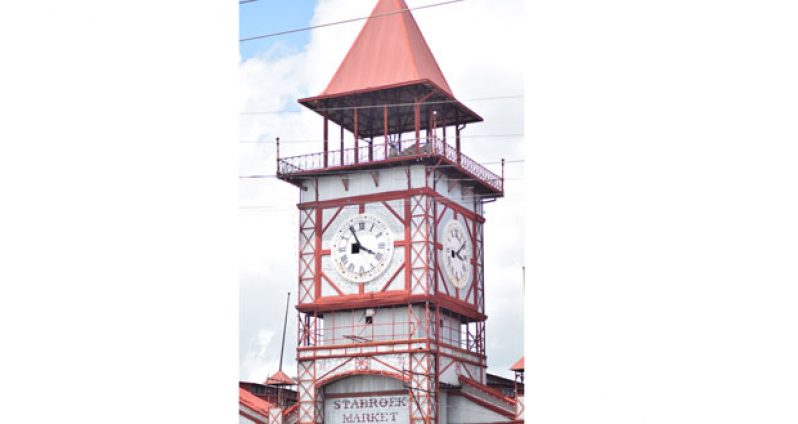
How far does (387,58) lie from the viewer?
3391 cm

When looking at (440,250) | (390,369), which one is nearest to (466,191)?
(440,250)

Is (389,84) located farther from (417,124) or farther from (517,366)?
(517,366)

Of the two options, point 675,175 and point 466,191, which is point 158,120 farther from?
point 466,191

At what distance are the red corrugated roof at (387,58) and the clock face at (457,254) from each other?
13.6ft

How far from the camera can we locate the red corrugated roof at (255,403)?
107 feet

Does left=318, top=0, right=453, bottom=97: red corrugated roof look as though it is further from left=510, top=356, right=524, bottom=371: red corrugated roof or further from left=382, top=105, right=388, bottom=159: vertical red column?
left=510, top=356, right=524, bottom=371: red corrugated roof

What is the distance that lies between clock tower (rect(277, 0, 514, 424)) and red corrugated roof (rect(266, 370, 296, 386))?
2153 mm

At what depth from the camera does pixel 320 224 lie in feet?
113

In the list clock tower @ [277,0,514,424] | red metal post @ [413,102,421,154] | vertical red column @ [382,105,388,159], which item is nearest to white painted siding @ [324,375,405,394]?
clock tower @ [277,0,514,424]

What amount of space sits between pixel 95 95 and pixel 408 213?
26.7 m

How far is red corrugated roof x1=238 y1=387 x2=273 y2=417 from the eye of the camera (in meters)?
32.8

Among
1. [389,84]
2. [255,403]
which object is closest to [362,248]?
[389,84]

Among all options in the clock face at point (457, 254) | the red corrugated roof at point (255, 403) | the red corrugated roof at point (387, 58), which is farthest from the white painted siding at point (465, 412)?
the red corrugated roof at point (387, 58)

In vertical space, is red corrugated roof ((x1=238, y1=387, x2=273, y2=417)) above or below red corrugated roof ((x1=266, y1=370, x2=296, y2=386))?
below
